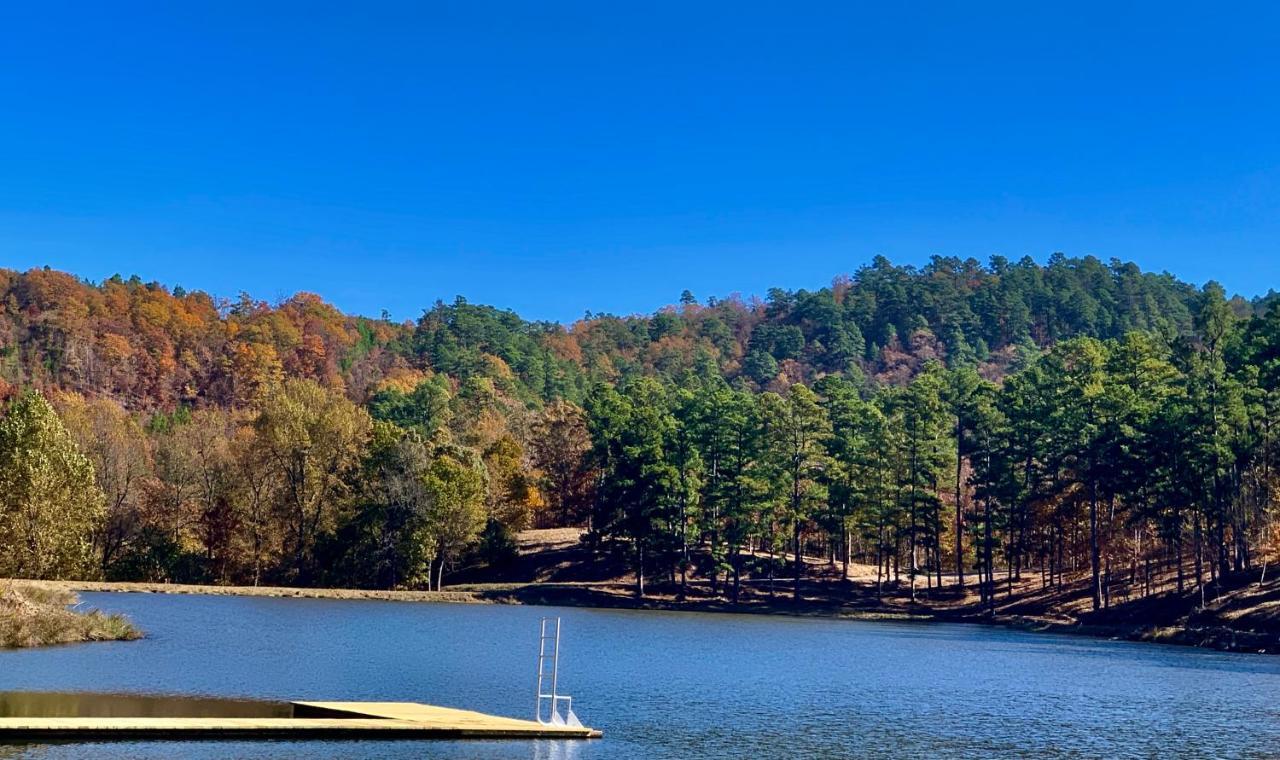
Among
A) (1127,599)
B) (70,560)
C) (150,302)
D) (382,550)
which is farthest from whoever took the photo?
(150,302)

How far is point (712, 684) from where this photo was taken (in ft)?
153

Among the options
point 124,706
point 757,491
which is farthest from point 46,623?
point 757,491

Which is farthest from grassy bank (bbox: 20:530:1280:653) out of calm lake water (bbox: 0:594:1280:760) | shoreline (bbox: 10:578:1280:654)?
calm lake water (bbox: 0:594:1280:760)

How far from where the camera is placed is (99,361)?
174 m

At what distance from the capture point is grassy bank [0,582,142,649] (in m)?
46.0

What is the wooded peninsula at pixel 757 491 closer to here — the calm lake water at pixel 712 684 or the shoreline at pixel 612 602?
the shoreline at pixel 612 602

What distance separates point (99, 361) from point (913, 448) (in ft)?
410

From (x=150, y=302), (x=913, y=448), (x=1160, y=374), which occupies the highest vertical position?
(x=150, y=302)

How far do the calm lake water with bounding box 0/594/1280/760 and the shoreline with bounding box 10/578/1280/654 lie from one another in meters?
13.2

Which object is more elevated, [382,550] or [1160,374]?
[1160,374]

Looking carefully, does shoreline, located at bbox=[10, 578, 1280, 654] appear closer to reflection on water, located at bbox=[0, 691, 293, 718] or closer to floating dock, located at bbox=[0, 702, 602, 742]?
reflection on water, located at bbox=[0, 691, 293, 718]

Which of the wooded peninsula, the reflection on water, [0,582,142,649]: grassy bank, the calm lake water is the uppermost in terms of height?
the wooded peninsula

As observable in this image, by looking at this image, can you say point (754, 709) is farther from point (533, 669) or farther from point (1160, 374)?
point (1160, 374)

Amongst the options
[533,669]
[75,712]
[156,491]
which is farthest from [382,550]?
[75,712]
